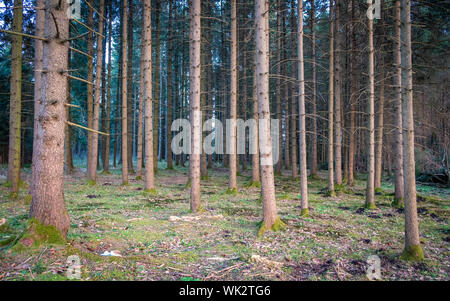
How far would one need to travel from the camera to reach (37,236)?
16.6ft

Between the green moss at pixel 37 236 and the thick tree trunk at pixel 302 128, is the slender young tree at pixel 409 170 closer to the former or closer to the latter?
the thick tree trunk at pixel 302 128

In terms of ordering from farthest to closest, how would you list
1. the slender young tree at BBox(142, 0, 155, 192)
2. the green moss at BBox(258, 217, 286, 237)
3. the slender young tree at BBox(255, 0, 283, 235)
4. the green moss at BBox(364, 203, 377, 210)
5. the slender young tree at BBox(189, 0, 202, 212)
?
the slender young tree at BBox(142, 0, 155, 192) → the green moss at BBox(364, 203, 377, 210) → the slender young tree at BBox(189, 0, 202, 212) → the slender young tree at BBox(255, 0, 283, 235) → the green moss at BBox(258, 217, 286, 237)

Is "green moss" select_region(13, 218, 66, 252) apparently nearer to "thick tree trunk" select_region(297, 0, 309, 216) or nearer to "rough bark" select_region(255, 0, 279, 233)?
"rough bark" select_region(255, 0, 279, 233)

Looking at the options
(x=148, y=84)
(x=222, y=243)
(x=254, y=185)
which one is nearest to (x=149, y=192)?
(x=148, y=84)

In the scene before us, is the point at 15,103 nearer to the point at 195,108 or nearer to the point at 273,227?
the point at 195,108

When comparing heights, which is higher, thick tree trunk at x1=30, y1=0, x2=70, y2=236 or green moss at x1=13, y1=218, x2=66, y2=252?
thick tree trunk at x1=30, y1=0, x2=70, y2=236

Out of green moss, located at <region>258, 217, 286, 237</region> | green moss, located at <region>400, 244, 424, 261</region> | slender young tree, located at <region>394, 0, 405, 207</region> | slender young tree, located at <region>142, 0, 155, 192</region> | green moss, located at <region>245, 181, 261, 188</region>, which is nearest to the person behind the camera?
green moss, located at <region>400, 244, 424, 261</region>

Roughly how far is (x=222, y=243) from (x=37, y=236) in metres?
3.87

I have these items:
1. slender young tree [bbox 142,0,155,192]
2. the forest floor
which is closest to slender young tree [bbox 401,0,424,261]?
the forest floor

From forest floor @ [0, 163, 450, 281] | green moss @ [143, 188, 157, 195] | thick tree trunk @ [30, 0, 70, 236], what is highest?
thick tree trunk @ [30, 0, 70, 236]

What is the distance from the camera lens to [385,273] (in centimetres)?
519

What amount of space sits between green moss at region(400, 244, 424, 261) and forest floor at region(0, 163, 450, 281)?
14 cm

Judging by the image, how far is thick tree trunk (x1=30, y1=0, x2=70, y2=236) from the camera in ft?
17.0
